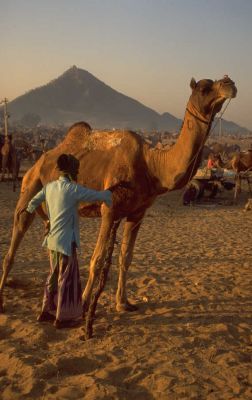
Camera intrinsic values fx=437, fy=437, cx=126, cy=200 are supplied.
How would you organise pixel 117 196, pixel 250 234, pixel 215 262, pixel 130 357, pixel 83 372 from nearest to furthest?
pixel 83 372 < pixel 130 357 < pixel 117 196 < pixel 215 262 < pixel 250 234

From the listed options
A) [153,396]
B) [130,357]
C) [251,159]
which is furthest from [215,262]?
[251,159]

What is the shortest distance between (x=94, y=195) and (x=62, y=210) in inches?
19.4

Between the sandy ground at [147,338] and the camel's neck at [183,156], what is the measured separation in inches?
71.5

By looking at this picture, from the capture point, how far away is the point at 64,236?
4.97 metres

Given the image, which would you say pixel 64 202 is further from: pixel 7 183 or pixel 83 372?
pixel 7 183

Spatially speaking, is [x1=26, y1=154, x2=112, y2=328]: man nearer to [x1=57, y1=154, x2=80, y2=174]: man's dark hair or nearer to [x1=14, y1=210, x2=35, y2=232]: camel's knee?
[x1=57, y1=154, x2=80, y2=174]: man's dark hair

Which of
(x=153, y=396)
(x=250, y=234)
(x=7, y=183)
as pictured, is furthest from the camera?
(x=7, y=183)

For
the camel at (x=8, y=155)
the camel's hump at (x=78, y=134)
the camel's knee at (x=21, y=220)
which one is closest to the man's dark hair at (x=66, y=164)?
the camel's hump at (x=78, y=134)

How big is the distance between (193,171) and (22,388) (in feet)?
10.0

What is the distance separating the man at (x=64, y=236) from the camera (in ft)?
16.0

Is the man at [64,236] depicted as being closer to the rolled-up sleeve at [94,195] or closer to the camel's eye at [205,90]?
the rolled-up sleeve at [94,195]

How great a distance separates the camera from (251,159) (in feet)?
66.1

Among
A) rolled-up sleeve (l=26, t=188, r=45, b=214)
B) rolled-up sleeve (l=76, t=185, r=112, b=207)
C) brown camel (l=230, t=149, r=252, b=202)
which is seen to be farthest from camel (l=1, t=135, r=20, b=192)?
rolled-up sleeve (l=76, t=185, r=112, b=207)

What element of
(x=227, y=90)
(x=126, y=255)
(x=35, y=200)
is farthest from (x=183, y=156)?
(x=35, y=200)
